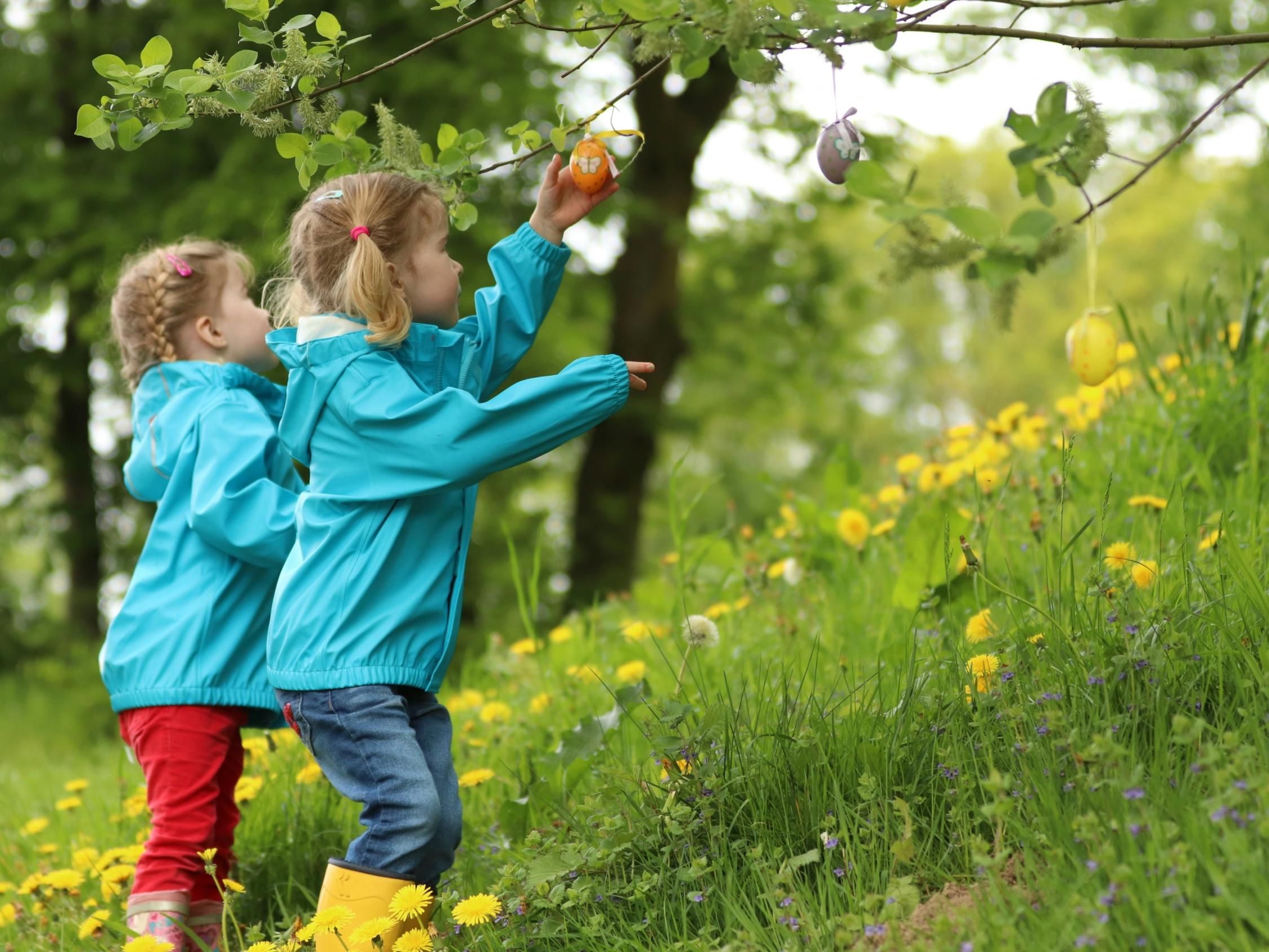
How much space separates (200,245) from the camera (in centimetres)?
292

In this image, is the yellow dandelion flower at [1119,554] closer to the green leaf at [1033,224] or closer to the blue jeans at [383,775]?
the green leaf at [1033,224]

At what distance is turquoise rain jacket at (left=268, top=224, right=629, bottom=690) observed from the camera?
6.69 feet

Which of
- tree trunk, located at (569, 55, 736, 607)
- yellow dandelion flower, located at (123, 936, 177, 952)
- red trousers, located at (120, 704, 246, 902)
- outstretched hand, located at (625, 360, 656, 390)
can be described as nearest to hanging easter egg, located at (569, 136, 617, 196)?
outstretched hand, located at (625, 360, 656, 390)

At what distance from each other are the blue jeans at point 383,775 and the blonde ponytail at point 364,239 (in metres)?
0.68

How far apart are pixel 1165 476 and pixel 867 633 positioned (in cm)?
102

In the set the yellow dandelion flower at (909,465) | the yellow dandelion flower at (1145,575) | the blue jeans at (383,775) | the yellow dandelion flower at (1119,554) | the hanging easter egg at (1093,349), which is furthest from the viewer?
the yellow dandelion flower at (909,465)

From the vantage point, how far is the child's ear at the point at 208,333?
2.86 m

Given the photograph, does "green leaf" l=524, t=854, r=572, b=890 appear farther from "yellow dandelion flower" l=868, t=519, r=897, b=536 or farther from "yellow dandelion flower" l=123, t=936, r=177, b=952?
"yellow dandelion flower" l=868, t=519, r=897, b=536

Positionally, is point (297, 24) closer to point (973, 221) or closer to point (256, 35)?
point (256, 35)

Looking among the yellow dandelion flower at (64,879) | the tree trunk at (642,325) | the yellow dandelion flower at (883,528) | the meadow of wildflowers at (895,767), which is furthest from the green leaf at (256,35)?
the tree trunk at (642,325)

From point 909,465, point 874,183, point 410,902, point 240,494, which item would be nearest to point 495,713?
point 240,494

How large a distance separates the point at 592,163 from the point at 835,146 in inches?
24.4

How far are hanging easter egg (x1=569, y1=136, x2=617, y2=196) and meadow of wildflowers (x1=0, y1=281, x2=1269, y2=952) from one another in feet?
2.71

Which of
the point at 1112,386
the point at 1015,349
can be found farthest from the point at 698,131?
the point at 1015,349
